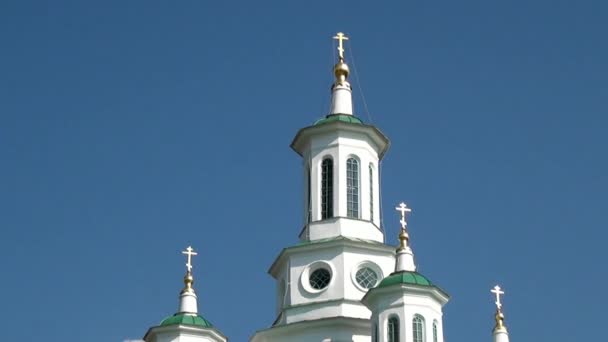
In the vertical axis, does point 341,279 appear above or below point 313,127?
below

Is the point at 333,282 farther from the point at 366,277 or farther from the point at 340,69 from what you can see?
the point at 340,69

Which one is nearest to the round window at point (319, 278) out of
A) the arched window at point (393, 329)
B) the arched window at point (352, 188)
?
the arched window at point (352, 188)

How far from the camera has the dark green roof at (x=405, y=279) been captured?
49844 millimetres

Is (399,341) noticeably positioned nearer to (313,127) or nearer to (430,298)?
(430,298)

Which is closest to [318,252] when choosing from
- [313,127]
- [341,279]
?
[341,279]

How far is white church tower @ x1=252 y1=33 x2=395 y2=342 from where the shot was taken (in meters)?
52.9

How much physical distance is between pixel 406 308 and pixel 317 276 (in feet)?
18.6

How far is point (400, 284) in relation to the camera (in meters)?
49.6

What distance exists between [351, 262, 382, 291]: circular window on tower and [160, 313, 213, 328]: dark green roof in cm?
533

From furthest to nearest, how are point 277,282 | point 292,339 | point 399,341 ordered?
point 277,282 → point 292,339 → point 399,341

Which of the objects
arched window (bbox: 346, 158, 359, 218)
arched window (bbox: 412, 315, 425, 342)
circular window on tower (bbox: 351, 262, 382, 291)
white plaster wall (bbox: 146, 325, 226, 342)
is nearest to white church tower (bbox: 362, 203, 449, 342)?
arched window (bbox: 412, 315, 425, 342)

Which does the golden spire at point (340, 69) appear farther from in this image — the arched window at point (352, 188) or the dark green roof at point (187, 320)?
the dark green roof at point (187, 320)

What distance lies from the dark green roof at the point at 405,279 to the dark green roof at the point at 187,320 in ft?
22.5

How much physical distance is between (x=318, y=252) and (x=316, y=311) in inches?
90.7
